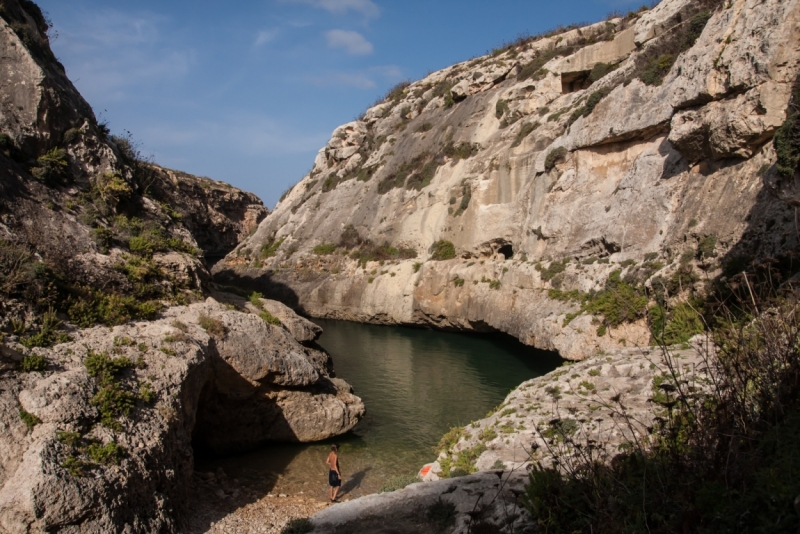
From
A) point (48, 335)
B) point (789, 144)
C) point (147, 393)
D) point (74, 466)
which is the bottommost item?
point (74, 466)

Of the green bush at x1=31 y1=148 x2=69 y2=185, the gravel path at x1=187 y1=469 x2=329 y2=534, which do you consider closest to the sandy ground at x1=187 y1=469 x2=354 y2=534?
the gravel path at x1=187 y1=469 x2=329 y2=534

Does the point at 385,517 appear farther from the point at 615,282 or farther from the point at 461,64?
the point at 461,64

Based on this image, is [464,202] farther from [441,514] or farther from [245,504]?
[441,514]

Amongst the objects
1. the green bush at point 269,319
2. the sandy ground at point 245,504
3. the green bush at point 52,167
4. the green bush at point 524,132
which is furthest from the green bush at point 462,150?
the sandy ground at point 245,504

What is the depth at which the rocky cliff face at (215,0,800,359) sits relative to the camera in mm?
17562

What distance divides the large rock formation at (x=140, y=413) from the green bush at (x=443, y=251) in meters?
20.1

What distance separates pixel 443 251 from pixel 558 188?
9.50 meters

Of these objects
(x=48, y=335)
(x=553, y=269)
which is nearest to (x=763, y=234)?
(x=553, y=269)

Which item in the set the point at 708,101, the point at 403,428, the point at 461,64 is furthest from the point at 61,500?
the point at 461,64

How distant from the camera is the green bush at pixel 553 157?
28953mm

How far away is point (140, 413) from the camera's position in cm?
1098

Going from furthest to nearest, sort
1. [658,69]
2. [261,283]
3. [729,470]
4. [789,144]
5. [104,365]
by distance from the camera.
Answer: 1. [261,283]
2. [658,69]
3. [789,144]
4. [104,365]
5. [729,470]

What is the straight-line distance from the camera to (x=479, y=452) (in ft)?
36.7

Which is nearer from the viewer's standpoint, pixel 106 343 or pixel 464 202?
pixel 106 343
